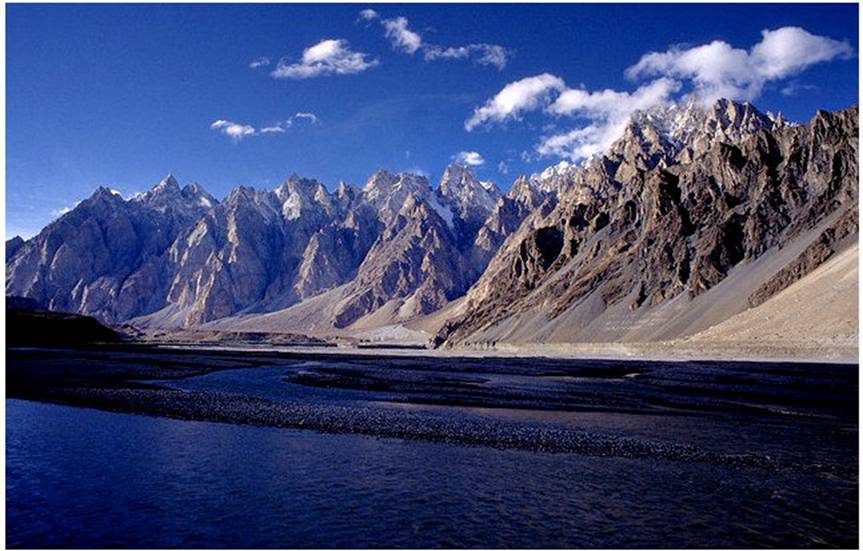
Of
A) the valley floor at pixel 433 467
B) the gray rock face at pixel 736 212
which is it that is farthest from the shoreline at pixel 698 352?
the valley floor at pixel 433 467

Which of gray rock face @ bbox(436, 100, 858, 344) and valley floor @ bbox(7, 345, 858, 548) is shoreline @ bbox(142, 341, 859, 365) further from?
valley floor @ bbox(7, 345, 858, 548)

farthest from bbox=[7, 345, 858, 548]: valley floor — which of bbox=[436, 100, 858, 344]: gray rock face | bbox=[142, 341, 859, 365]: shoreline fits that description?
bbox=[436, 100, 858, 344]: gray rock face

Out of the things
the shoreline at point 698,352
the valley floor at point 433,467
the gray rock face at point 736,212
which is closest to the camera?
the valley floor at point 433,467

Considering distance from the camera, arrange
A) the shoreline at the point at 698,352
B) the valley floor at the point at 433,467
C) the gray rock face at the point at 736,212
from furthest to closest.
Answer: the gray rock face at the point at 736,212 < the shoreline at the point at 698,352 < the valley floor at the point at 433,467

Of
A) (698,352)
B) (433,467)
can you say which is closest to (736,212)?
(698,352)

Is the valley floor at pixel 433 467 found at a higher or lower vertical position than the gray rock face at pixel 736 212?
lower

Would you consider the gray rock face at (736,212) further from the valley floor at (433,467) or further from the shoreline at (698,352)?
the valley floor at (433,467)

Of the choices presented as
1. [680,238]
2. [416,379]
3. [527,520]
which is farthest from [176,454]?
[680,238]

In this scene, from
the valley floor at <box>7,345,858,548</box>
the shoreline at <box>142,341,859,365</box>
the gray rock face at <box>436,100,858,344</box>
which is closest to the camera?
the valley floor at <box>7,345,858,548</box>

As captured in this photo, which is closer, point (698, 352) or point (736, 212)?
point (698, 352)

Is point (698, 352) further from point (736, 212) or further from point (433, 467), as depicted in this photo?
point (433, 467)

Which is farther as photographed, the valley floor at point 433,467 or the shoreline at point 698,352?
the shoreline at point 698,352

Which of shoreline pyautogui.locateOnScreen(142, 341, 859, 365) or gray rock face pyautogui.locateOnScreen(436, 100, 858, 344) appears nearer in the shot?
shoreline pyautogui.locateOnScreen(142, 341, 859, 365)

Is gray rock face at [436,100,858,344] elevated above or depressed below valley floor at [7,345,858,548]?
above
